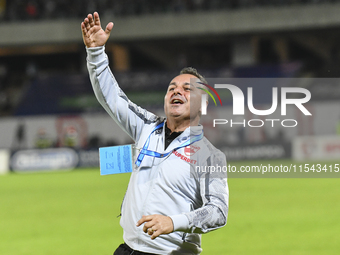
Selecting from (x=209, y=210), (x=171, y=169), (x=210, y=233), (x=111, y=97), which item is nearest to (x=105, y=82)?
(x=111, y=97)

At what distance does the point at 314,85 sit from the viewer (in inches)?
1177

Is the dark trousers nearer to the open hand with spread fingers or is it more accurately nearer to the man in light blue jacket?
the man in light blue jacket

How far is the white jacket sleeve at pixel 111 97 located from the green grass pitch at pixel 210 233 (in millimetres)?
4137

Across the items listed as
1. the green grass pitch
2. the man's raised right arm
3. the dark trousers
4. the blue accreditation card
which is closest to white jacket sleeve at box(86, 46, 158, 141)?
the man's raised right arm

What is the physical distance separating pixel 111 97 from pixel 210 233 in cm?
569

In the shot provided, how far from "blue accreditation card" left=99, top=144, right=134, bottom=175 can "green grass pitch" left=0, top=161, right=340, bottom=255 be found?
416cm

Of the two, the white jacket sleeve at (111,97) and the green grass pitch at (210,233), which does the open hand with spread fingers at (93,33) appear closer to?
the white jacket sleeve at (111,97)

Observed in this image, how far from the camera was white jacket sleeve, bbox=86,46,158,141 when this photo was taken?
3.54 metres

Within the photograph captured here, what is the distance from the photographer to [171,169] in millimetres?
3396

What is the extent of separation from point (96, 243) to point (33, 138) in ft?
70.7

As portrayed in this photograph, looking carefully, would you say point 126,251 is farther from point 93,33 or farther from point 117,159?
point 93,33

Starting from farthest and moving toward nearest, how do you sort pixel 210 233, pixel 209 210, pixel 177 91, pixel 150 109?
pixel 150 109
pixel 210 233
pixel 177 91
pixel 209 210

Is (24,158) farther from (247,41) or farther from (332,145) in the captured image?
(247,41)

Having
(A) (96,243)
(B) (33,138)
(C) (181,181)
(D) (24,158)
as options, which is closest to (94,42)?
(C) (181,181)
